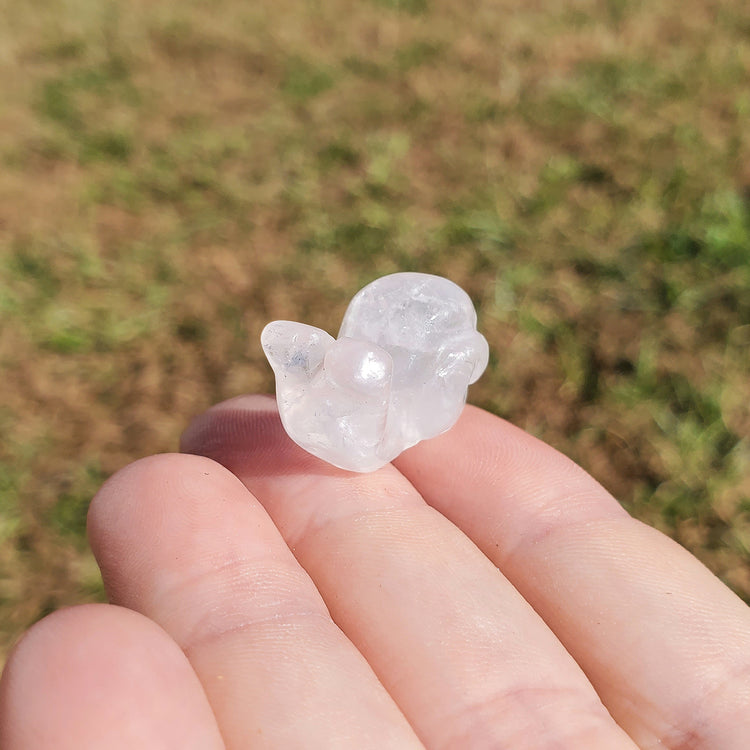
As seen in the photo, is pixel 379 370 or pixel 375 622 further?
pixel 379 370

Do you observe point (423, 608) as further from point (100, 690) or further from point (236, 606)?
point (100, 690)

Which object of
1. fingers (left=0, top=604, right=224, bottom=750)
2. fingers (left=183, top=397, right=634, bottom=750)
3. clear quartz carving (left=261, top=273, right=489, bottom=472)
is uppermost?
clear quartz carving (left=261, top=273, right=489, bottom=472)

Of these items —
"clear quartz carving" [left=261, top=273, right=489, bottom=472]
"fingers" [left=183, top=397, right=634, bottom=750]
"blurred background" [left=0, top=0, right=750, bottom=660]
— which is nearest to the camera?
"fingers" [left=183, top=397, right=634, bottom=750]

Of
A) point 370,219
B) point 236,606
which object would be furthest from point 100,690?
point 370,219

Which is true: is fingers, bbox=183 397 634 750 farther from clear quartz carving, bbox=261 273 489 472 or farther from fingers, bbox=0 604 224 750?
fingers, bbox=0 604 224 750

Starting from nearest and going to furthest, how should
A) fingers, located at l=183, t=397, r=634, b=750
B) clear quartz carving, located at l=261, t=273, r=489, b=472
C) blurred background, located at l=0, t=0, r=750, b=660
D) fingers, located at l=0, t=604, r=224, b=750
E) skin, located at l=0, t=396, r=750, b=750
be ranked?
fingers, located at l=0, t=604, r=224, b=750, skin, located at l=0, t=396, r=750, b=750, fingers, located at l=183, t=397, r=634, b=750, clear quartz carving, located at l=261, t=273, r=489, b=472, blurred background, located at l=0, t=0, r=750, b=660

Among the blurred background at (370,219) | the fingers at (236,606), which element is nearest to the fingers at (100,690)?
the fingers at (236,606)

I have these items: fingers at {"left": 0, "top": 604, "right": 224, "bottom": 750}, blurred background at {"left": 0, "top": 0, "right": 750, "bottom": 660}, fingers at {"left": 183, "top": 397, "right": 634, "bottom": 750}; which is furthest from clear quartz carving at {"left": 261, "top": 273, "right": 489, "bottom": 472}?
blurred background at {"left": 0, "top": 0, "right": 750, "bottom": 660}

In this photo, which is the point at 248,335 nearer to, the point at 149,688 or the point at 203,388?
the point at 203,388

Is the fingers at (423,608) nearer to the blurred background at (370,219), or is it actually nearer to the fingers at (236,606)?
the fingers at (236,606)
